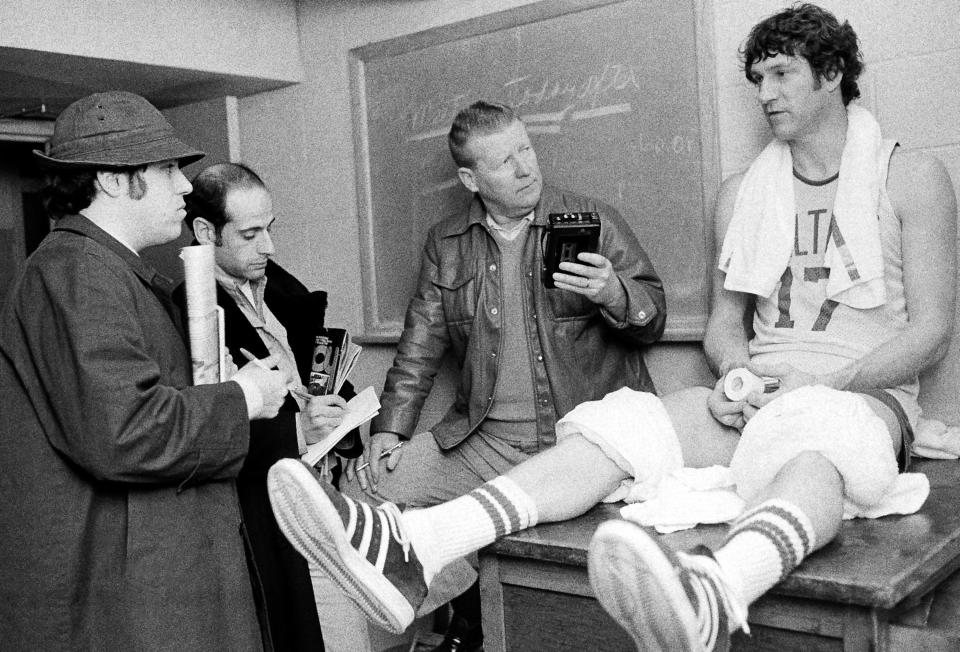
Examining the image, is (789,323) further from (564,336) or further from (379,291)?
(379,291)

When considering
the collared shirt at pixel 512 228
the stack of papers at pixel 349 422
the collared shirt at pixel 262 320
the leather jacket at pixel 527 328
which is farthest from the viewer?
the collared shirt at pixel 512 228

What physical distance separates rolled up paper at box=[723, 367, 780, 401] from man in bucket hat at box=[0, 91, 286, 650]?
97 cm

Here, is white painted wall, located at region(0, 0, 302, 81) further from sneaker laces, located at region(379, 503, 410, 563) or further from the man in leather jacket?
sneaker laces, located at region(379, 503, 410, 563)

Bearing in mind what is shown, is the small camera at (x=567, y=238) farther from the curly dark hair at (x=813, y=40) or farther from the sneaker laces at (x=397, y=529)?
the sneaker laces at (x=397, y=529)

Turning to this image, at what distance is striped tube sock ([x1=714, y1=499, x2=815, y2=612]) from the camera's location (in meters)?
1.41

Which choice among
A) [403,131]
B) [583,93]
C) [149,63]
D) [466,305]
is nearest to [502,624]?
[466,305]

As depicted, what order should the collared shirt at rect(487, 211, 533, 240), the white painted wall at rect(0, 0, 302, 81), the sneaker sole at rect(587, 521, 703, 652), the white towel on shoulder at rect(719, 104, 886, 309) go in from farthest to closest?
the white painted wall at rect(0, 0, 302, 81) < the collared shirt at rect(487, 211, 533, 240) < the white towel on shoulder at rect(719, 104, 886, 309) < the sneaker sole at rect(587, 521, 703, 652)

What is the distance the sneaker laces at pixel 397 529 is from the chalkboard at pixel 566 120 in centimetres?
134

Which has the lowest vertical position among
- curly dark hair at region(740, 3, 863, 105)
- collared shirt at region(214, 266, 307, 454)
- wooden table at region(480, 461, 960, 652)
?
wooden table at region(480, 461, 960, 652)

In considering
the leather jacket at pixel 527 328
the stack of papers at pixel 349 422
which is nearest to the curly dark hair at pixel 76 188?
the stack of papers at pixel 349 422

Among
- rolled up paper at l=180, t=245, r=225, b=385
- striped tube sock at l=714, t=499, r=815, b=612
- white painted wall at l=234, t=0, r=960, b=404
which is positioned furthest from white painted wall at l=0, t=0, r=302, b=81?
striped tube sock at l=714, t=499, r=815, b=612

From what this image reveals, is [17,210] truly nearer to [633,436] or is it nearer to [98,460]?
[98,460]

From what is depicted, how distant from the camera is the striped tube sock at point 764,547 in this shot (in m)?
1.41

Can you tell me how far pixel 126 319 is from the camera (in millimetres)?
1749
